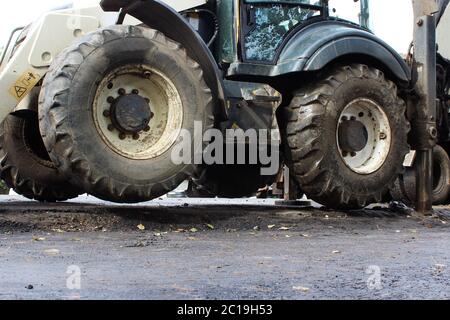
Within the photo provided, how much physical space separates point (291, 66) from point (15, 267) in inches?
131

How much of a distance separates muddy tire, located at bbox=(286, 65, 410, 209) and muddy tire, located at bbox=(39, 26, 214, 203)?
40.4 inches

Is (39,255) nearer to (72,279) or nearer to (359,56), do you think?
(72,279)

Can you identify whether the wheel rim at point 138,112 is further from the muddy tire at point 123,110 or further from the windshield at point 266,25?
the windshield at point 266,25

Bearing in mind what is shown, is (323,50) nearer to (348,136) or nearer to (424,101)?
(348,136)

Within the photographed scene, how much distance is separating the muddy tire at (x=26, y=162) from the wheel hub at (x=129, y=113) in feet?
5.65

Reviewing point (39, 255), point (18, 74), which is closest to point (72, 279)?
point (39, 255)

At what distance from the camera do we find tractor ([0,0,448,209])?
4.66 meters

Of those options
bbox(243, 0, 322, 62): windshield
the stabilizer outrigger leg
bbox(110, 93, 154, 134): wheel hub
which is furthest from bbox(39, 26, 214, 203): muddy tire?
the stabilizer outrigger leg

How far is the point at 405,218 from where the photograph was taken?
6.15m

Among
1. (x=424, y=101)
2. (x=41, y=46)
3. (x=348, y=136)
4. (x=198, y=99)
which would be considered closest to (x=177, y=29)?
(x=198, y=99)

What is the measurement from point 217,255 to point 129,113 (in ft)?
5.51

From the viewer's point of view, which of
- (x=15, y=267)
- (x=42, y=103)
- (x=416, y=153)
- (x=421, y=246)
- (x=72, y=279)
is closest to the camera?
→ (x=72, y=279)

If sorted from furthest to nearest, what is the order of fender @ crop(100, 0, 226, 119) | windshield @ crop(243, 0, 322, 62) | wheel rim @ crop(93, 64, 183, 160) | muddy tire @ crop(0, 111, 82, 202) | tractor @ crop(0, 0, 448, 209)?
muddy tire @ crop(0, 111, 82, 202)
windshield @ crop(243, 0, 322, 62)
fender @ crop(100, 0, 226, 119)
wheel rim @ crop(93, 64, 183, 160)
tractor @ crop(0, 0, 448, 209)

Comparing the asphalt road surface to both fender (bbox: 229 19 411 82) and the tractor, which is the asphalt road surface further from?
fender (bbox: 229 19 411 82)
